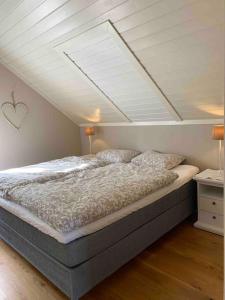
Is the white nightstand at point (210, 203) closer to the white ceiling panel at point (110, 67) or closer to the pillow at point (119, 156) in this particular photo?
the white ceiling panel at point (110, 67)

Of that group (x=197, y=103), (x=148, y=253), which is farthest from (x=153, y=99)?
(x=148, y=253)

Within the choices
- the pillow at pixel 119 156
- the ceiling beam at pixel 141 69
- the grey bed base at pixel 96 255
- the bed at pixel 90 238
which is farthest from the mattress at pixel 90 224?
the pillow at pixel 119 156

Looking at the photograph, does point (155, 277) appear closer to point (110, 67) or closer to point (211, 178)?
point (211, 178)

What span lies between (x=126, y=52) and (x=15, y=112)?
2.28 metres

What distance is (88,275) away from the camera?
1691 millimetres

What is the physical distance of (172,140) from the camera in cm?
327

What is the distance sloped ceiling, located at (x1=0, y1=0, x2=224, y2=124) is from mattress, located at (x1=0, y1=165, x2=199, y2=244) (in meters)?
0.97

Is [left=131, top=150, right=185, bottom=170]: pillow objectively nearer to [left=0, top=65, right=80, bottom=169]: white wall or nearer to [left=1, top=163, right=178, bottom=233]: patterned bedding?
[left=1, top=163, right=178, bottom=233]: patterned bedding

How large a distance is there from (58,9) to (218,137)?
195cm

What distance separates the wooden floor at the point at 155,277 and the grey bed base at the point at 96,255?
4.6 inches

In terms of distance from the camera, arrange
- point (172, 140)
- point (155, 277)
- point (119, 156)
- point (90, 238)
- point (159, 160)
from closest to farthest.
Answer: point (90, 238) < point (155, 277) < point (159, 160) < point (172, 140) < point (119, 156)

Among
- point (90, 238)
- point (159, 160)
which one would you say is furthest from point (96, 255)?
point (159, 160)

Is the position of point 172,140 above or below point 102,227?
above

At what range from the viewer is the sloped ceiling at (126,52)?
1865mm
